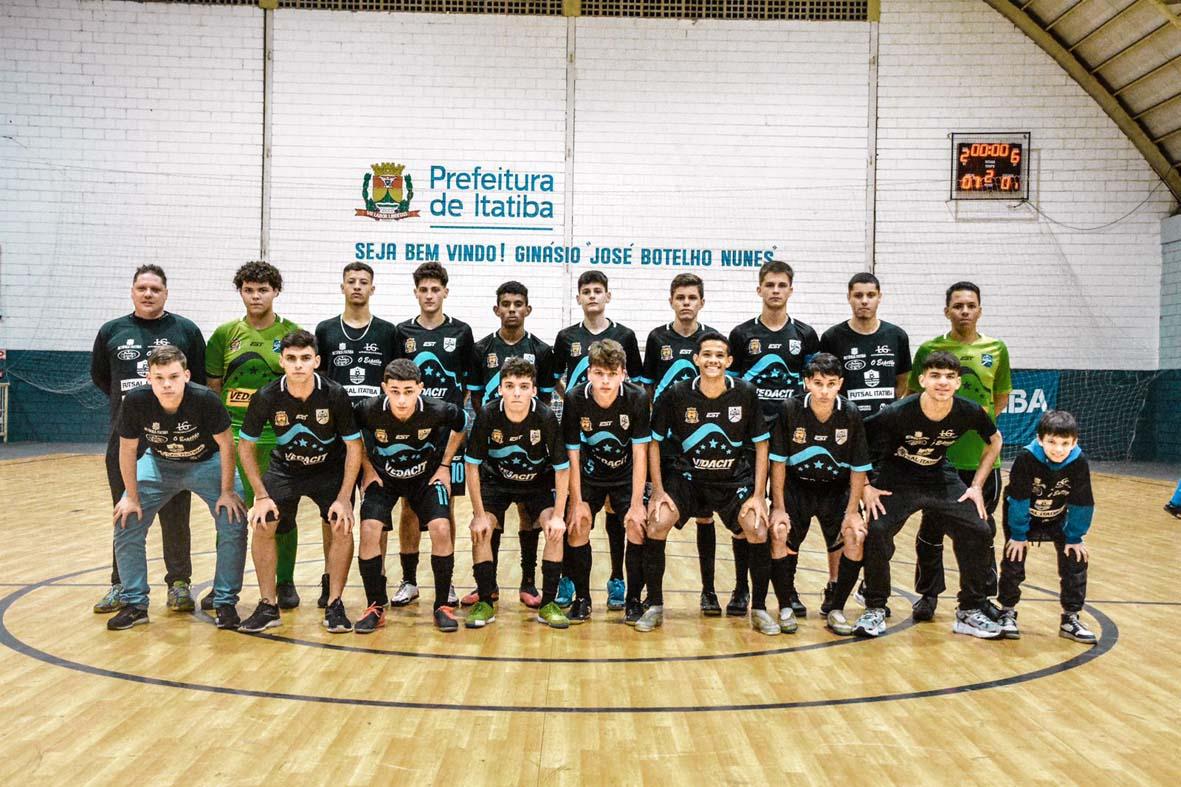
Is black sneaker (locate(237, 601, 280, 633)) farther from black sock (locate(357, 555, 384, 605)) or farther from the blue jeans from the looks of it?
black sock (locate(357, 555, 384, 605))

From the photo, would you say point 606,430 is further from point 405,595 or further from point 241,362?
point 241,362

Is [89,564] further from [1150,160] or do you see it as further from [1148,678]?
[1150,160]

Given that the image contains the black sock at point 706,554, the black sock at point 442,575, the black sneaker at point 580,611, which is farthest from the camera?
the black sock at point 706,554

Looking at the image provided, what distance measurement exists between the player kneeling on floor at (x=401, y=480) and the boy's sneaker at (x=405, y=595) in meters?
0.36

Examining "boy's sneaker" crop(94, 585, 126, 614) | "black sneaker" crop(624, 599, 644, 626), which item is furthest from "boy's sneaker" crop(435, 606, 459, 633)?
"boy's sneaker" crop(94, 585, 126, 614)

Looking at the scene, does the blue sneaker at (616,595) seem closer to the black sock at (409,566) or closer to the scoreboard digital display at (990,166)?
the black sock at (409,566)

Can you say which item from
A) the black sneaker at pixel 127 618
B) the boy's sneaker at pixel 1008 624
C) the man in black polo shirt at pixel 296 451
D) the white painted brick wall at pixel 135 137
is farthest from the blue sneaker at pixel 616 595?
the white painted brick wall at pixel 135 137

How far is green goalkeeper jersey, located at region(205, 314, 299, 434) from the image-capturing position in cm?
530

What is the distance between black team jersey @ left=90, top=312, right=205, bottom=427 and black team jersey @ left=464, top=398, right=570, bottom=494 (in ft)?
5.55

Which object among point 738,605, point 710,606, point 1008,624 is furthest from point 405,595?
point 1008,624

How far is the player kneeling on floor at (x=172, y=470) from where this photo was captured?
465 centimetres

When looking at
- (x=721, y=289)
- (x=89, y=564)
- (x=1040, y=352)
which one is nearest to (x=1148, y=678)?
(x=89, y=564)

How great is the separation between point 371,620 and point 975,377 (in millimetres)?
3603

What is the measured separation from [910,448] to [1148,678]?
149 centimetres
